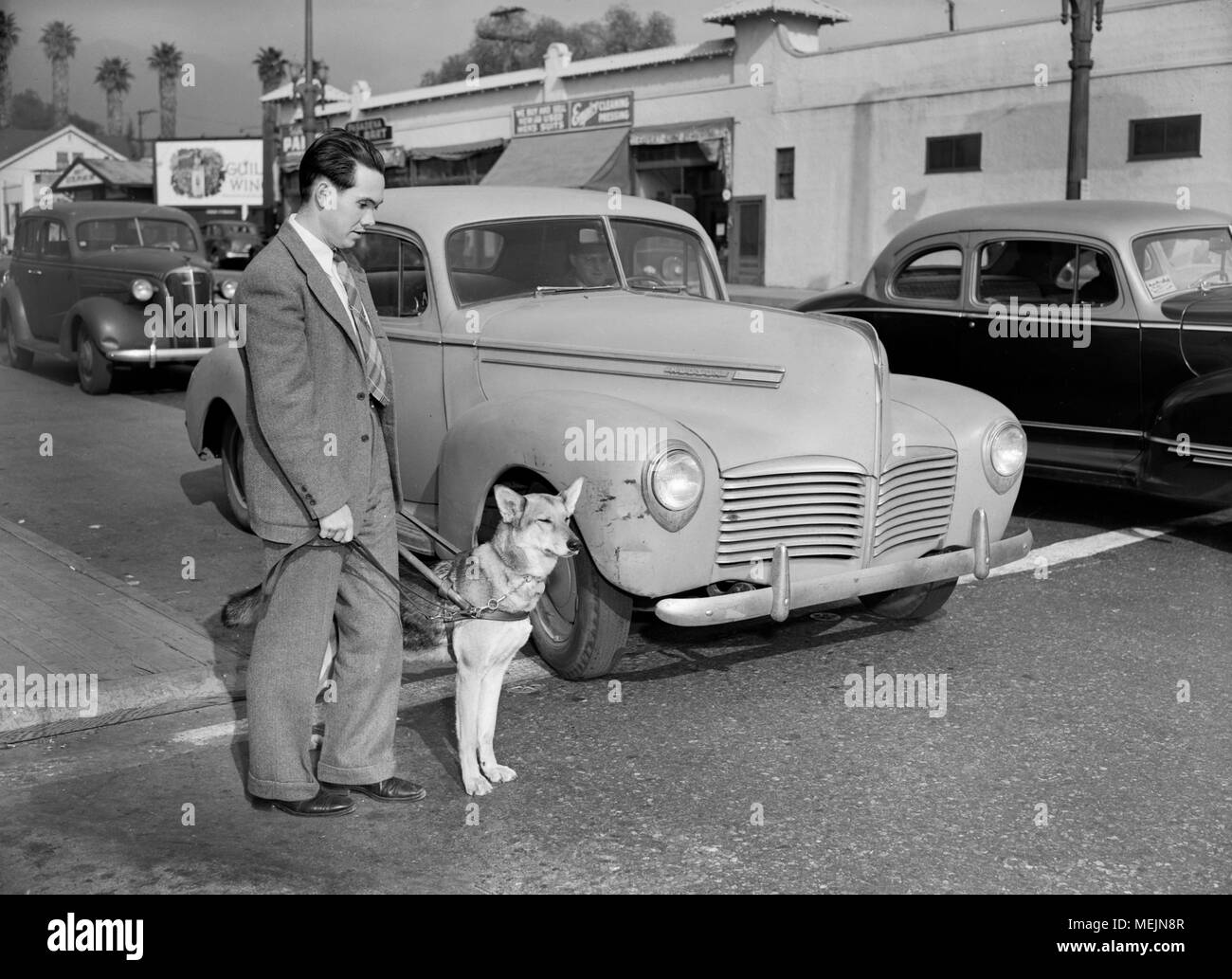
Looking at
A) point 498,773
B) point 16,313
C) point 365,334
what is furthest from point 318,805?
point 16,313

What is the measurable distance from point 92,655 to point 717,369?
273 cm

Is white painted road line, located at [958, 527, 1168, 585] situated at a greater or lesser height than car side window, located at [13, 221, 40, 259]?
lesser

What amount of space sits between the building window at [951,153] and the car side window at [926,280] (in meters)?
18.4

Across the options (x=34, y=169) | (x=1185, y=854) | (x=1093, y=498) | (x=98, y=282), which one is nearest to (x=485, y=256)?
(x=1185, y=854)

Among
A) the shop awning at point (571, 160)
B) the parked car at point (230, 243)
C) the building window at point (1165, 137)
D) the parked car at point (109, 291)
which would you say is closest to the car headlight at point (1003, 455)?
the parked car at point (109, 291)

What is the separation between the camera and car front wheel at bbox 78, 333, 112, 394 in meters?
14.0

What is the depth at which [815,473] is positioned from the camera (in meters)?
5.16

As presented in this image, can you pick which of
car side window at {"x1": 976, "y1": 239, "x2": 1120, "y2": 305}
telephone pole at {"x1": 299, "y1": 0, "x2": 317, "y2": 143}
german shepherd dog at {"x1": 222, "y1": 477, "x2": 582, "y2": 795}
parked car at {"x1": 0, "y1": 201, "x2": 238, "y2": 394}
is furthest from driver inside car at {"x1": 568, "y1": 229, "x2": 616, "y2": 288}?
telephone pole at {"x1": 299, "y1": 0, "x2": 317, "y2": 143}

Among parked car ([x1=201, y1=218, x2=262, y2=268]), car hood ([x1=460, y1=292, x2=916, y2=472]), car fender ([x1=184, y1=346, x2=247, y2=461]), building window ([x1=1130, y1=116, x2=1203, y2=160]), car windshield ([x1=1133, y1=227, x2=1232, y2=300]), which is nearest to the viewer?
car hood ([x1=460, y1=292, x2=916, y2=472])

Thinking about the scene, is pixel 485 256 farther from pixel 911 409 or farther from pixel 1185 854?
pixel 1185 854

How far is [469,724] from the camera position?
4.20 m

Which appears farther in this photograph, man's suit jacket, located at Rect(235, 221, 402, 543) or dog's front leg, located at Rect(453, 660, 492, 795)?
dog's front leg, located at Rect(453, 660, 492, 795)

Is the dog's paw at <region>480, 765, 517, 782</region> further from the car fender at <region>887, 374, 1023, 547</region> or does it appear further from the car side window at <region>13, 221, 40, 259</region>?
the car side window at <region>13, 221, 40, 259</region>

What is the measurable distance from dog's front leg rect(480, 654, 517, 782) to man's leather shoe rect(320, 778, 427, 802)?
236 millimetres
